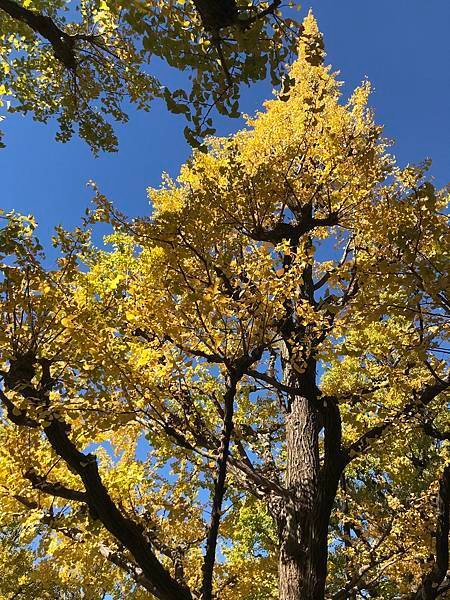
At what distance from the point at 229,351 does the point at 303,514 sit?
2.16 meters

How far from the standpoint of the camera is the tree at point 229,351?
10.6 feet

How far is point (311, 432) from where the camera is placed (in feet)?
16.0

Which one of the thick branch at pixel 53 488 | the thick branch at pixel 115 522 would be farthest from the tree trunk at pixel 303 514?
the thick branch at pixel 53 488

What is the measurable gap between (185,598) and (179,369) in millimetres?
1631

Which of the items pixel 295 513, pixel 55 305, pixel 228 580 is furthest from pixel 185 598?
pixel 228 580

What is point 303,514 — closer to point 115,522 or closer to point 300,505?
point 300,505

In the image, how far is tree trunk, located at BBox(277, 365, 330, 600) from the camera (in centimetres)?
403

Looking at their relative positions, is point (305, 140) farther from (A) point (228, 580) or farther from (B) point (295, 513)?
(A) point (228, 580)

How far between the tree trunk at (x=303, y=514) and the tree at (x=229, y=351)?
0.02 meters

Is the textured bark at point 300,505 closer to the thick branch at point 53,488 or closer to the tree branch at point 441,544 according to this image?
the tree branch at point 441,544

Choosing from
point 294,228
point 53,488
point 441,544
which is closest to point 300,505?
point 441,544

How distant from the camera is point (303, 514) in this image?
4320 mm

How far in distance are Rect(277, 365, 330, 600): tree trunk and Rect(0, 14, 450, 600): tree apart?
0.06 feet

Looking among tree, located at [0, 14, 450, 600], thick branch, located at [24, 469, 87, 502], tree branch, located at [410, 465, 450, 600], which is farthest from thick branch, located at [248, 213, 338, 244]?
thick branch, located at [24, 469, 87, 502]
